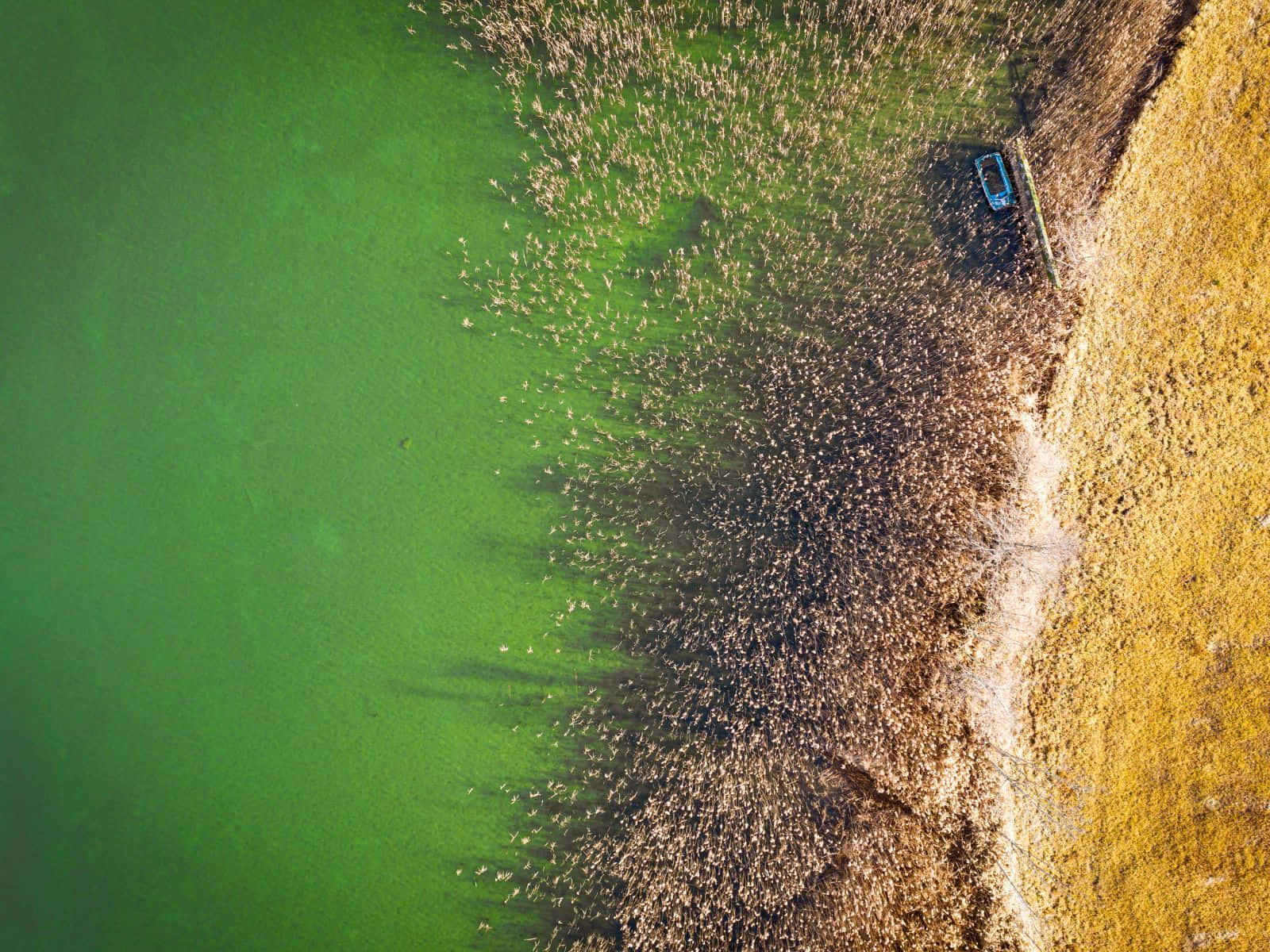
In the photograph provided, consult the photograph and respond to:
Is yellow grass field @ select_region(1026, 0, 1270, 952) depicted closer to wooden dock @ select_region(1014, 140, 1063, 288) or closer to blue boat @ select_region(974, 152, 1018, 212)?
wooden dock @ select_region(1014, 140, 1063, 288)

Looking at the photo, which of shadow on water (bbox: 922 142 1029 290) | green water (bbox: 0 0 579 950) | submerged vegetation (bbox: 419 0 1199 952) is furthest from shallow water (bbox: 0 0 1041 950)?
submerged vegetation (bbox: 419 0 1199 952)

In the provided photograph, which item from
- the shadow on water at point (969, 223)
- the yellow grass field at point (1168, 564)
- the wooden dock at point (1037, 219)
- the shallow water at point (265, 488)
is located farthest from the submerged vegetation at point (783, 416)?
the yellow grass field at point (1168, 564)

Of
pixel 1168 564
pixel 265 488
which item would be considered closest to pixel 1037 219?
pixel 1168 564

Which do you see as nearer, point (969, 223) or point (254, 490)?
point (969, 223)

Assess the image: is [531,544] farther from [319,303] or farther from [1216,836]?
[1216,836]

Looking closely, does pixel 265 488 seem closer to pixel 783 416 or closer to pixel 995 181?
pixel 783 416

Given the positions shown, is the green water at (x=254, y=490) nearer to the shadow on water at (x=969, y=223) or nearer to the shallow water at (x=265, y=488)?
the shallow water at (x=265, y=488)

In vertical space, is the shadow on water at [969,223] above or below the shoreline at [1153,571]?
above
